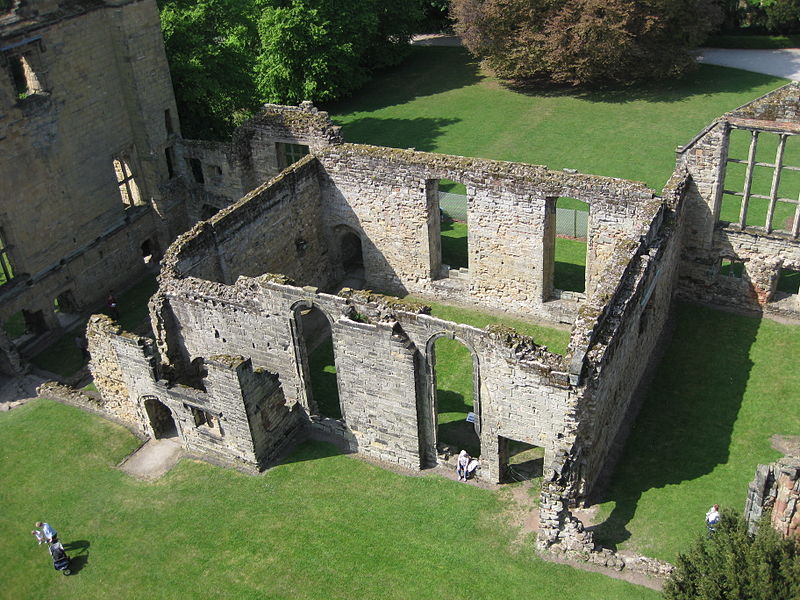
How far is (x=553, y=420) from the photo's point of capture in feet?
65.0

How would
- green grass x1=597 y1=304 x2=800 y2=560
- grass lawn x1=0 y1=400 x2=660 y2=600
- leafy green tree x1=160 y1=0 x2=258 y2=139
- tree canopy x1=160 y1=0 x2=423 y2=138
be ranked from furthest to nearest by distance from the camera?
tree canopy x1=160 y1=0 x2=423 y2=138 → leafy green tree x1=160 y1=0 x2=258 y2=139 → green grass x1=597 y1=304 x2=800 y2=560 → grass lawn x1=0 y1=400 x2=660 y2=600

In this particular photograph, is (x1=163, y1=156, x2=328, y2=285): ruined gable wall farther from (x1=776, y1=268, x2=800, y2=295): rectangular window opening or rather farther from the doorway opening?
(x1=776, y1=268, x2=800, y2=295): rectangular window opening

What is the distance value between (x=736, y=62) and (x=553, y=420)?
4058cm

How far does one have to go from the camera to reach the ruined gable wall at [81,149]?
27984 mm

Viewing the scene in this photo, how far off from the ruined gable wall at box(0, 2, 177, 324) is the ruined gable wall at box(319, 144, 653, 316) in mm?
8215

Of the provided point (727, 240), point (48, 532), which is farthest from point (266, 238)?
point (727, 240)

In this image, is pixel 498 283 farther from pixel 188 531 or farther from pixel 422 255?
pixel 188 531

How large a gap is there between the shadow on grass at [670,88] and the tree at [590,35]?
2.56ft

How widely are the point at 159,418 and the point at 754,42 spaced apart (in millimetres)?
47206

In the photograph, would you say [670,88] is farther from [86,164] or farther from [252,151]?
[86,164]

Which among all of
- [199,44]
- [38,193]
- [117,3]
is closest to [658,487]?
[38,193]

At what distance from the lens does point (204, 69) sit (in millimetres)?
36000

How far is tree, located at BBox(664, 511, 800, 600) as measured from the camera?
49.6ft

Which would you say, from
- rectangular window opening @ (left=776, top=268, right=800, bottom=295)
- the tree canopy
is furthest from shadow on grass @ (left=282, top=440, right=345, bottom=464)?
the tree canopy
